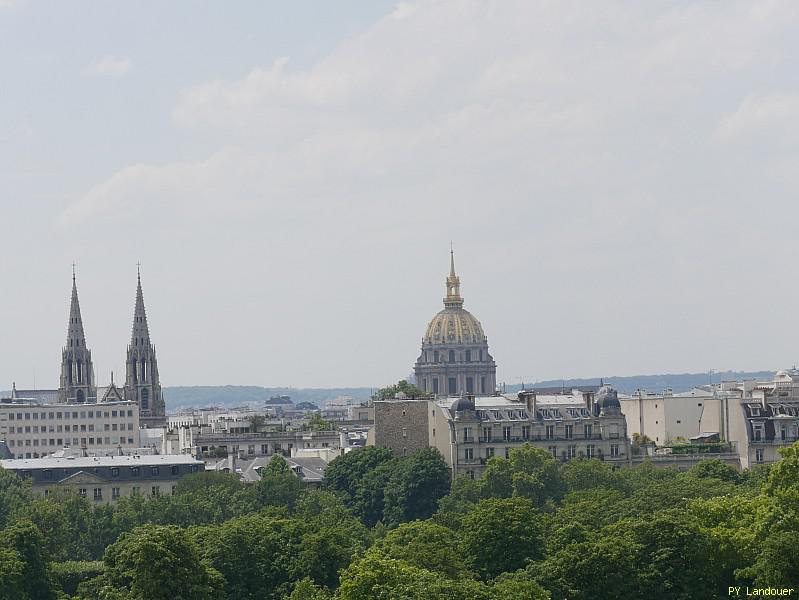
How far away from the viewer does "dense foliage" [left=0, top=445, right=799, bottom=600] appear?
309ft

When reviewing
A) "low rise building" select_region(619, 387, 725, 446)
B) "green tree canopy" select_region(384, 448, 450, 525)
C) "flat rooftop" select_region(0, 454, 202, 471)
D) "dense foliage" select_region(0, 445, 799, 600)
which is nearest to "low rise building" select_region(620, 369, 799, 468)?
"low rise building" select_region(619, 387, 725, 446)

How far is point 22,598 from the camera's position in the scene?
4151 inches

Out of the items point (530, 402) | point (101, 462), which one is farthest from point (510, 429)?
point (101, 462)

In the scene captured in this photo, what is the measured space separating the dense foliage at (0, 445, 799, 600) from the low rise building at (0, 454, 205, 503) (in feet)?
78.3

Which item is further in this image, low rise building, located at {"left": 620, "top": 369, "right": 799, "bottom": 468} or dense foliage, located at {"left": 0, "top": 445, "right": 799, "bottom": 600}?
low rise building, located at {"left": 620, "top": 369, "right": 799, "bottom": 468}

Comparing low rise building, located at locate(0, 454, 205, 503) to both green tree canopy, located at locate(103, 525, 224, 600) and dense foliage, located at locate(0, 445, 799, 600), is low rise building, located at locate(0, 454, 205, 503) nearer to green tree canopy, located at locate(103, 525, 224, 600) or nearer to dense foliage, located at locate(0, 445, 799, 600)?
dense foliage, located at locate(0, 445, 799, 600)

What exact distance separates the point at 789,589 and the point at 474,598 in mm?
13271

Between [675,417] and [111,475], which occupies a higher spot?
[675,417]

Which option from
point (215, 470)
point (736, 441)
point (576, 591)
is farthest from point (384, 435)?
point (576, 591)

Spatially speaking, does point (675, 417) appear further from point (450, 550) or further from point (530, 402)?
point (450, 550)

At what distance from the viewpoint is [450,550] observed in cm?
10775

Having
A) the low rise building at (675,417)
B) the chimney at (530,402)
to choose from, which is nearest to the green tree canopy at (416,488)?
the chimney at (530,402)

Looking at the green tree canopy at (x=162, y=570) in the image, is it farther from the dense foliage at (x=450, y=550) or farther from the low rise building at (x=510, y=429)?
the low rise building at (x=510, y=429)

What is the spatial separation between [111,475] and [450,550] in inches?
2630
